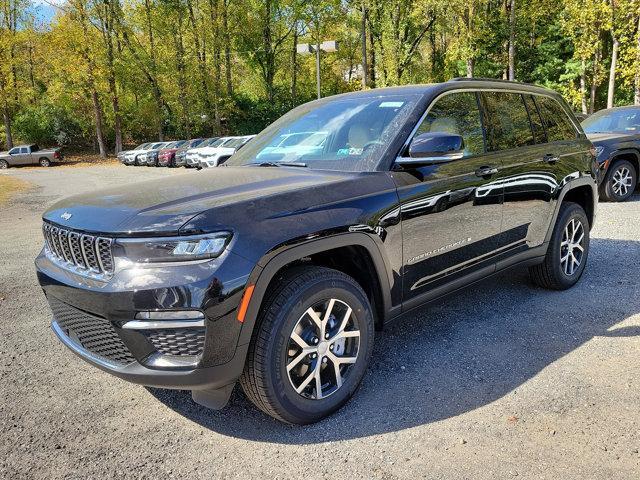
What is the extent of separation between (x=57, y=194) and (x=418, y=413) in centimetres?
1573

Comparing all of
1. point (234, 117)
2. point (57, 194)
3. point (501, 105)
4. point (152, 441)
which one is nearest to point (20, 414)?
point (152, 441)

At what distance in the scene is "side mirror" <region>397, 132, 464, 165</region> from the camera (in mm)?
3025

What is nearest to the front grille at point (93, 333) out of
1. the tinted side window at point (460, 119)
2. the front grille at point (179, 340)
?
the front grille at point (179, 340)

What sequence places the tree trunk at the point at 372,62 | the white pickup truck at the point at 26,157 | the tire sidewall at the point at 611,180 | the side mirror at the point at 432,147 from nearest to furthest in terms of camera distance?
the side mirror at the point at 432,147, the tire sidewall at the point at 611,180, the white pickup truck at the point at 26,157, the tree trunk at the point at 372,62

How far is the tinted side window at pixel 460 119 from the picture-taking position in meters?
3.40

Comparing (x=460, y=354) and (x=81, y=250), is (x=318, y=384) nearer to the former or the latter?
(x=460, y=354)

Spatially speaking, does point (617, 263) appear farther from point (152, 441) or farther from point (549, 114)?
point (152, 441)

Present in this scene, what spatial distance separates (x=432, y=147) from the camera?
302 centimetres

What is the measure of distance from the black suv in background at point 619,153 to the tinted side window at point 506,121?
5287 mm

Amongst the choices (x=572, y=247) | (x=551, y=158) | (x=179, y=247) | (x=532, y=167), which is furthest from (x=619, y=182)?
(x=179, y=247)

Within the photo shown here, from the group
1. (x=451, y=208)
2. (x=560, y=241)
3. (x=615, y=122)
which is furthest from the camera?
(x=615, y=122)

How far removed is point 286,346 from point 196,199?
0.88m

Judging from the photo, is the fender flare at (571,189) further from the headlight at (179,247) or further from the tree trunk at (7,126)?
the tree trunk at (7,126)

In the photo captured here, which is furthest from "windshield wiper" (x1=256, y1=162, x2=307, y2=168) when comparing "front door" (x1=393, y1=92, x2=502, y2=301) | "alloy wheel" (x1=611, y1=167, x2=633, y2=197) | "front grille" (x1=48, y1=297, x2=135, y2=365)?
"alloy wheel" (x1=611, y1=167, x2=633, y2=197)
